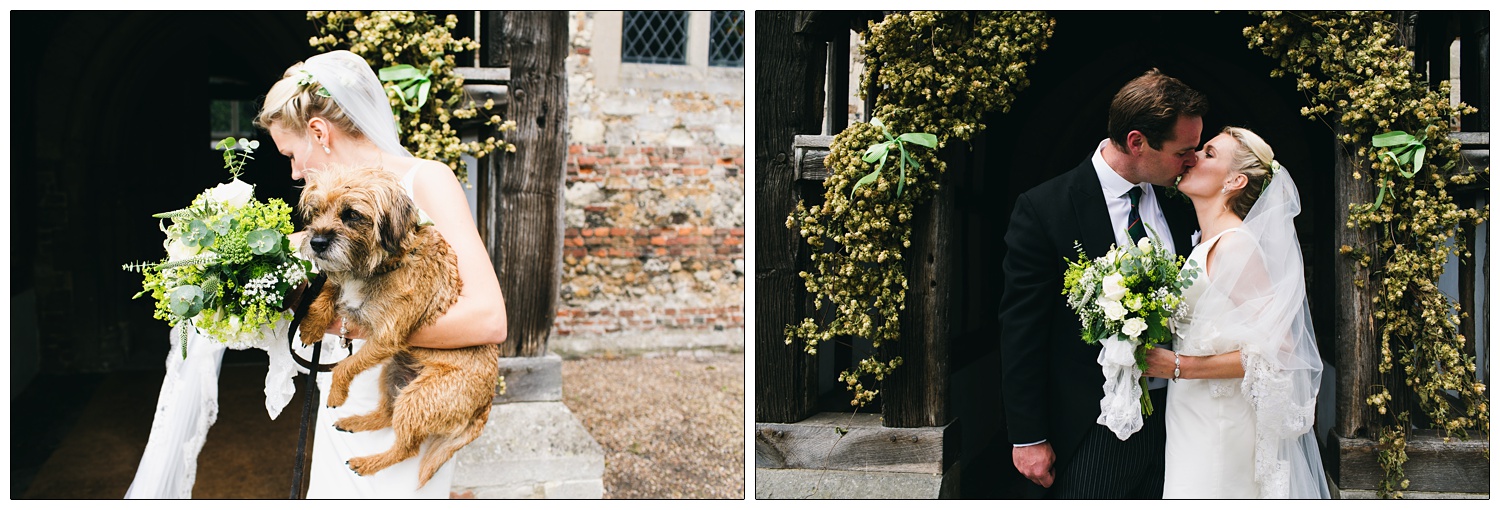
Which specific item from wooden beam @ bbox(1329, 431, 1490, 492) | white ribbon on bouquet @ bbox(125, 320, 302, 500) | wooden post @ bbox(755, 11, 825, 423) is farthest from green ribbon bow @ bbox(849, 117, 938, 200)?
white ribbon on bouquet @ bbox(125, 320, 302, 500)

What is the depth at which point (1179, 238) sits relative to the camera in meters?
3.15

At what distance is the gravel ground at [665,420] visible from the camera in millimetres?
5883

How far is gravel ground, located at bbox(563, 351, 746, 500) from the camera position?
5883 mm

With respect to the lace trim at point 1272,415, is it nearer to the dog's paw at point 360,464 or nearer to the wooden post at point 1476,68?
the wooden post at point 1476,68

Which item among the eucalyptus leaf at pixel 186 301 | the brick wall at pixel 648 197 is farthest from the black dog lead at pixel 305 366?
the brick wall at pixel 648 197

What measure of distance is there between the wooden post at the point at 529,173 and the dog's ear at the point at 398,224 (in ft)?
4.87

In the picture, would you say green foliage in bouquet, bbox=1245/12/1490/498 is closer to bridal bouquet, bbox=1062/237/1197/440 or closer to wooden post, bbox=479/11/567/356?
bridal bouquet, bbox=1062/237/1197/440

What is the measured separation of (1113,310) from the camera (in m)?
2.87

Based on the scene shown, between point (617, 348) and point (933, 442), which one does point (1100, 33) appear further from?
point (617, 348)

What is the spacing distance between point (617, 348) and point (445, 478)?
19.5ft

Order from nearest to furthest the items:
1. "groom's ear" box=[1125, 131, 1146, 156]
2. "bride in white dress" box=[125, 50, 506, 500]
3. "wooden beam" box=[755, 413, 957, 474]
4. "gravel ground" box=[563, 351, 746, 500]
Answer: "bride in white dress" box=[125, 50, 506, 500]
"groom's ear" box=[1125, 131, 1146, 156]
"wooden beam" box=[755, 413, 957, 474]
"gravel ground" box=[563, 351, 746, 500]

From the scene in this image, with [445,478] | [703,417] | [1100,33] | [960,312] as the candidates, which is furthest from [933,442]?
[703,417]

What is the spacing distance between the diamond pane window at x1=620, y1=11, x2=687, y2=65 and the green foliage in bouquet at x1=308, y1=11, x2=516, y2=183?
4560 millimetres

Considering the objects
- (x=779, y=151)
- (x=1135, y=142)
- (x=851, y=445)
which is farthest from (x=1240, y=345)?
(x=779, y=151)
